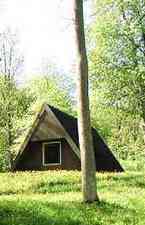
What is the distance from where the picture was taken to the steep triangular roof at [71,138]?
1438 inches

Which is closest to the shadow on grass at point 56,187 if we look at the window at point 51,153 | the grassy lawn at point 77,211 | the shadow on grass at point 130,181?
the grassy lawn at point 77,211

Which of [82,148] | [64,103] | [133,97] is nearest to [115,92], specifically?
[133,97]

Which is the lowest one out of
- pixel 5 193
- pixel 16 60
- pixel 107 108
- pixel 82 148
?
pixel 5 193

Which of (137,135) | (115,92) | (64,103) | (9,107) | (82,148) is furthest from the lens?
(64,103)

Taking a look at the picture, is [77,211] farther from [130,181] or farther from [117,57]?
[117,57]

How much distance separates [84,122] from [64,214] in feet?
11.3

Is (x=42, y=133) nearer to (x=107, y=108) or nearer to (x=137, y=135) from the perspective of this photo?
(x=107, y=108)

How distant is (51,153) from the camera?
39531 mm

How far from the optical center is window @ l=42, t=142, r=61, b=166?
38.5 meters

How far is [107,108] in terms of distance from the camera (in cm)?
3650

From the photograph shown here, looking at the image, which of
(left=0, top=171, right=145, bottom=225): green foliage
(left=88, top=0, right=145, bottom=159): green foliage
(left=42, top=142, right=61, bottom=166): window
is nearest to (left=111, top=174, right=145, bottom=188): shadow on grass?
(left=0, top=171, right=145, bottom=225): green foliage

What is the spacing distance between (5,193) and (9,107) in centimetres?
2011

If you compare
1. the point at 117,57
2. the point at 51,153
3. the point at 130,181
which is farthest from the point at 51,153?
the point at 130,181

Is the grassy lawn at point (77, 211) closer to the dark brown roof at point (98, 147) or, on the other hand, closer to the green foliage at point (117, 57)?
the green foliage at point (117, 57)
